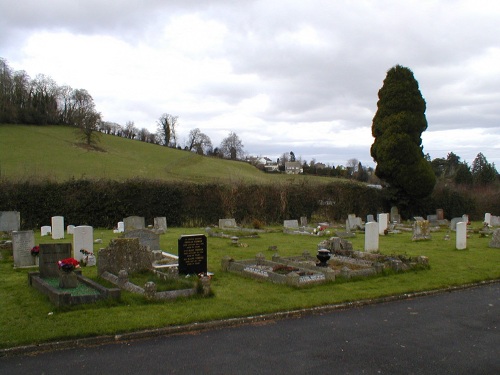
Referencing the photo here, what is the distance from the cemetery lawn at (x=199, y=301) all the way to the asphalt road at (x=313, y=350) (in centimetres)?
51

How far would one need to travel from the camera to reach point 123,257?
12.0 m

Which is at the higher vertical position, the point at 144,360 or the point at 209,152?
the point at 209,152

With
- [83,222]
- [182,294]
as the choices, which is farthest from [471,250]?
[83,222]

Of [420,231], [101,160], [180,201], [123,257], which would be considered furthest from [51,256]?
[101,160]

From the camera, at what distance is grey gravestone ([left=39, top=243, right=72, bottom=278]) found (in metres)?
11.2

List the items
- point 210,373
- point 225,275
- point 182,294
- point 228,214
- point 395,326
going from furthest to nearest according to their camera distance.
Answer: point 228,214
point 225,275
point 182,294
point 395,326
point 210,373

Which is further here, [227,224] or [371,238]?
[227,224]

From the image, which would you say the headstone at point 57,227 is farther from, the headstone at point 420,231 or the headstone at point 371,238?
the headstone at point 420,231

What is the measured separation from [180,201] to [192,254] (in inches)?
705

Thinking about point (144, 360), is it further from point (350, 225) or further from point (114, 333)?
point (350, 225)

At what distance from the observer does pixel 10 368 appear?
21.2 feet

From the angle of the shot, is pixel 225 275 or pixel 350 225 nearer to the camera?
pixel 225 275

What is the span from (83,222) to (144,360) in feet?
70.0

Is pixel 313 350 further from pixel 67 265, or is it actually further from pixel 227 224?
pixel 227 224
